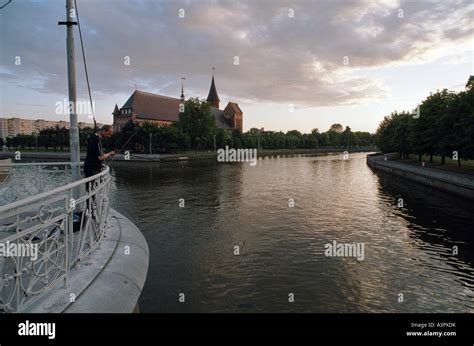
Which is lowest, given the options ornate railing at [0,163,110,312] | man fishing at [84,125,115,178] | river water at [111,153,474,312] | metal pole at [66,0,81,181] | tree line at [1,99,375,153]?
river water at [111,153,474,312]

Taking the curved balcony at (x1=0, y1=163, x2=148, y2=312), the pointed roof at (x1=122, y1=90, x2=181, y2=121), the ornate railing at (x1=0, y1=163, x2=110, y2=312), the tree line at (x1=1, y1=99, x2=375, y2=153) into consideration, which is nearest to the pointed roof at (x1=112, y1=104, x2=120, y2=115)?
the pointed roof at (x1=122, y1=90, x2=181, y2=121)

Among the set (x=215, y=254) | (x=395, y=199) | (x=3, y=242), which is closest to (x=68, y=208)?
(x=3, y=242)

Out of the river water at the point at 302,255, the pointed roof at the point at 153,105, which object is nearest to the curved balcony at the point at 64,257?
the river water at the point at 302,255

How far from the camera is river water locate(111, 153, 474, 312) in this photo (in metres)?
8.85

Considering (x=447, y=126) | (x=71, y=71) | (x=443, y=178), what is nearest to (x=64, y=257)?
(x=71, y=71)

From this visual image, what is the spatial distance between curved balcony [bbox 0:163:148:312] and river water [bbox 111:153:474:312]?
2.13 m

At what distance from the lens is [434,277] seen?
10.5 meters

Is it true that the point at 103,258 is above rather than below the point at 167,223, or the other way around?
above

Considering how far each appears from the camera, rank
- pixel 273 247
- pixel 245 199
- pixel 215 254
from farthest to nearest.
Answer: pixel 245 199
pixel 273 247
pixel 215 254

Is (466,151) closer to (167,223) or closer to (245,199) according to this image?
(245,199)

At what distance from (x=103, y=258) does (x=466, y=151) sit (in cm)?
3436

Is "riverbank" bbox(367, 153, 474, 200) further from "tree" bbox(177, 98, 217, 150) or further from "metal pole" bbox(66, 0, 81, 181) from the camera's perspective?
"tree" bbox(177, 98, 217, 150)

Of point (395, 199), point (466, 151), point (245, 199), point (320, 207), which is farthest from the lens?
point (466, 151)

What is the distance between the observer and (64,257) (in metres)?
4.98
